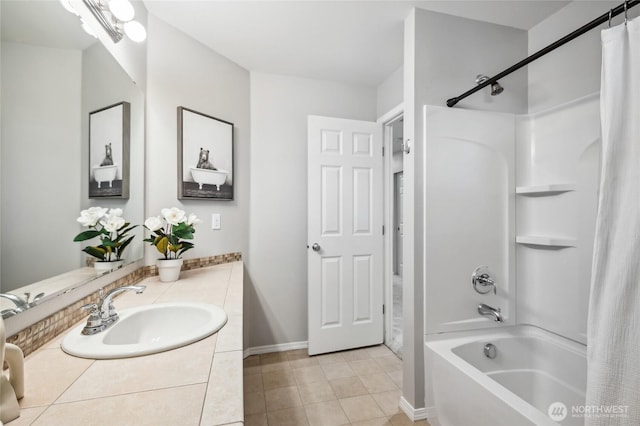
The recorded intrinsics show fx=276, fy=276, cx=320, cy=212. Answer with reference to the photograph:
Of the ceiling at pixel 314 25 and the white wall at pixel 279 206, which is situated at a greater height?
the ceiling at pixel 314 25

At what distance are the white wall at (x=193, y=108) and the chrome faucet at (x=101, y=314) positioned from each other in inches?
34.3

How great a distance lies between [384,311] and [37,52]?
268 cm

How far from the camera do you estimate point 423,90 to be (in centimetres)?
165

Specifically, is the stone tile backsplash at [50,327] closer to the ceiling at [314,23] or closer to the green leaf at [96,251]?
the green leaf at [96,251]

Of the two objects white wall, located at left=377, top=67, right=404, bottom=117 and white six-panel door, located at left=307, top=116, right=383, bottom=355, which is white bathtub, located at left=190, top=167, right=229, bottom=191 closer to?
white six-panel door, located at left=307, top=116, right=383, bottom=355

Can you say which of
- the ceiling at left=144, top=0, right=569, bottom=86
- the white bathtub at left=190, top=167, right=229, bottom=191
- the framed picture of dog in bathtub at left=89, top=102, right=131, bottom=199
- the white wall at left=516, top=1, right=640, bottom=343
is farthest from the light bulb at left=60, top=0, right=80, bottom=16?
the white wall at left=516, top=1, right=640, bottom=343

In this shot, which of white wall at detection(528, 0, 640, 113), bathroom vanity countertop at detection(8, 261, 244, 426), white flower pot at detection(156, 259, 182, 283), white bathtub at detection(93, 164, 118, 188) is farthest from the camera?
white flower pot at detection(156, 259, 182, 283)

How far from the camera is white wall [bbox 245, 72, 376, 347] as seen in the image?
241 cm

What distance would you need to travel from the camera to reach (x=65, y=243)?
91 cm

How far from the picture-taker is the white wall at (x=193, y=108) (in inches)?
70.5

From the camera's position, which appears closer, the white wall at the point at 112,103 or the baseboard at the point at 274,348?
the white wall at the point at 112,103

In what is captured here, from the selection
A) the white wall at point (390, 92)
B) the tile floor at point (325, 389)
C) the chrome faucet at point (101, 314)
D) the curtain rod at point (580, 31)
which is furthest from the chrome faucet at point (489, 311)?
A: the chrome faucet at point (101, 314)

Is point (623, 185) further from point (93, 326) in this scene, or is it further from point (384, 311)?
point (384, 311)

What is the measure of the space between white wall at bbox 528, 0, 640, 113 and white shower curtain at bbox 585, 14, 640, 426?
69 centimetres
